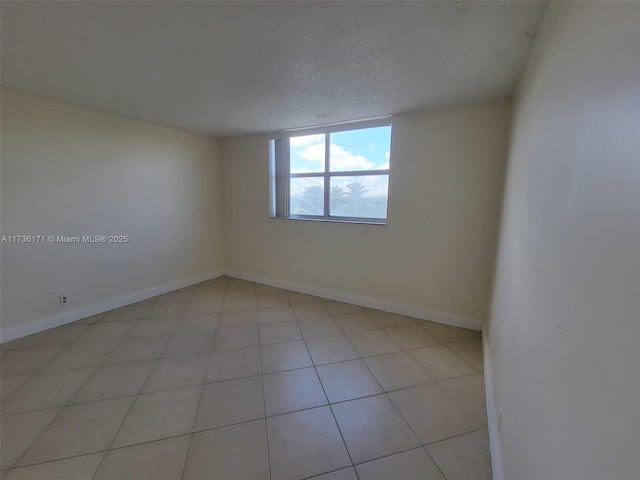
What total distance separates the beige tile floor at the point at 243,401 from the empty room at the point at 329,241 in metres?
0.02

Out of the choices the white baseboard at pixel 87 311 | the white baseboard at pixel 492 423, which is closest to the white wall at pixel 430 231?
the white baseboard at pixel 492 423

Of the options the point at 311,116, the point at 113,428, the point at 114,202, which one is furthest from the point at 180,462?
the point at 311,116

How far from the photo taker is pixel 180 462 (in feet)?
4.48

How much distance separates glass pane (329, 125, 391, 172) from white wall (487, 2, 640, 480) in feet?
6.20

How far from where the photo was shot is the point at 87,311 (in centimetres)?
293

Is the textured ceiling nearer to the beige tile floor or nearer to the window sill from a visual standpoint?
the window sill

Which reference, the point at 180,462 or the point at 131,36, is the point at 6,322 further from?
the point at 131,36

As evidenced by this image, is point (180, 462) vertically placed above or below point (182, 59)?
below

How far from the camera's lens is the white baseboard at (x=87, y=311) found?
2.46 metres

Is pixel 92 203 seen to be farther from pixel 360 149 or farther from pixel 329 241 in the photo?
pixel 360 149

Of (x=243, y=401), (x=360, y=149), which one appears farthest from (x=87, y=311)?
(x=360, y=149)

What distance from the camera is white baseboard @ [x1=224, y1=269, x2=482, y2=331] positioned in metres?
2.80

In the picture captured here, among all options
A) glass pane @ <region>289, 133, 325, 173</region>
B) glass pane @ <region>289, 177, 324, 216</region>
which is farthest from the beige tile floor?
glass pane @ <region>289, 133, 325, 173</region>

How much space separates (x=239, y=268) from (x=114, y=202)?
6.36ft
